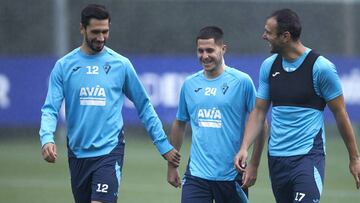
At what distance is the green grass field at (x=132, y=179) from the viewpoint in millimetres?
14242

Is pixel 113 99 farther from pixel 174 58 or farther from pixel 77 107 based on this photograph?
pixel 174 58

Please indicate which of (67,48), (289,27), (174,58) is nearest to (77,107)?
(289,27)

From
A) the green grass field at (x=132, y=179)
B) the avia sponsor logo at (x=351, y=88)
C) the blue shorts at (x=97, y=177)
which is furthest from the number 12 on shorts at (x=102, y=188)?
the avia sponsor logo at (x=351, y=88)

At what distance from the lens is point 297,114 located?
885 cm

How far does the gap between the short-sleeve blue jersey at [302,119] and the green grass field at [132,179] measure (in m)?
5.14

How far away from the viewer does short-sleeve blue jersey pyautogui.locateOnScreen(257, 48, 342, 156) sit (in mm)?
8758

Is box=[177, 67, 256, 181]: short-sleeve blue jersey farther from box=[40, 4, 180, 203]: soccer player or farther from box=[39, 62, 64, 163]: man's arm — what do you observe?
box=[39, 62, 64, 163]: man's arm

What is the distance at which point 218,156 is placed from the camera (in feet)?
30.4

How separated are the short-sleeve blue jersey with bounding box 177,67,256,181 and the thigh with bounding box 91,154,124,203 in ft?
2.33

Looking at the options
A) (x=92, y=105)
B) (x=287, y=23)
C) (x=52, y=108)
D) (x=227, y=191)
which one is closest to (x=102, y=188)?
(x=92, y=105)

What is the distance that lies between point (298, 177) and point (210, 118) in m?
1.04

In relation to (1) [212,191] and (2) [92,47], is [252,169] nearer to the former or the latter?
(1) [212,191]

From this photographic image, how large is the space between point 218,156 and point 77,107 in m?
1.34

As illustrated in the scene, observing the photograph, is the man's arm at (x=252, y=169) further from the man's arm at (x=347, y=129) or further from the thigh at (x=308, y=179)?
the man's arm at (x=347, y=129)
